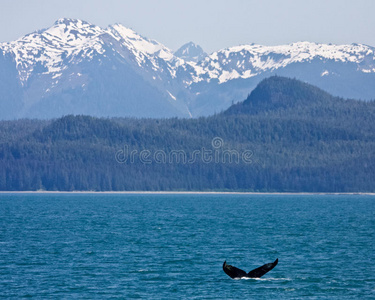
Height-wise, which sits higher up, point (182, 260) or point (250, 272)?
point (182, 260)

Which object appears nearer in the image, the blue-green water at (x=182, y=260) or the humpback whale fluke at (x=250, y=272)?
the blue-green water at (x=182, y=260)

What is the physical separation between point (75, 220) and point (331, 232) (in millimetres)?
50484

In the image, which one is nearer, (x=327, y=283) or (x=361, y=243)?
(x=327, y=283)

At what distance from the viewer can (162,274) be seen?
267ft

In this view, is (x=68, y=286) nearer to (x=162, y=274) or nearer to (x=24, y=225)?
(x=162, y=274)

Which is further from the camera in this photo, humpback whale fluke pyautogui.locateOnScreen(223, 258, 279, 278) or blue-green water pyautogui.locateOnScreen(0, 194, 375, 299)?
humpback whale fluke pyautogui.locateOnScreen(223, 258, 279, 278)

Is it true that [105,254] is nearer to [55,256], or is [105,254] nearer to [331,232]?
[55,256]

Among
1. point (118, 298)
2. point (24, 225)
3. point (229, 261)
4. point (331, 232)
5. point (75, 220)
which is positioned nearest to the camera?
point (118, 298)

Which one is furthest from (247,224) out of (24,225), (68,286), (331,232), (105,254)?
(68,286)

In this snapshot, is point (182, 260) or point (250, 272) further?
point (182, 260)

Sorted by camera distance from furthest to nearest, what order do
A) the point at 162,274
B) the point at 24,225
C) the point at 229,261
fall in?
1. the point at 24,225
2. the point at 229,261
3. the point at 162,274

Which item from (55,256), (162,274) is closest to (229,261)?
(162,274)

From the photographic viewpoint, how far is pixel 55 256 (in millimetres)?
93562

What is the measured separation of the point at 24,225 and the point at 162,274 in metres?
65.6
